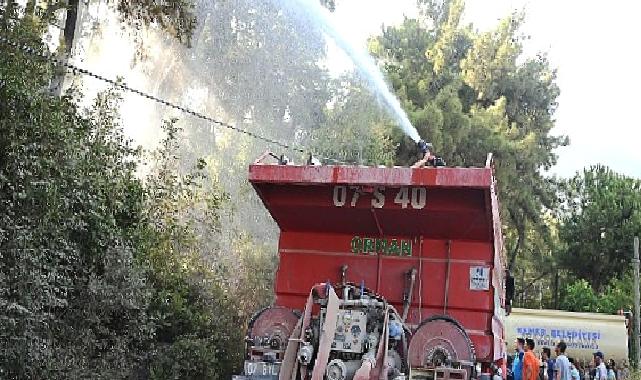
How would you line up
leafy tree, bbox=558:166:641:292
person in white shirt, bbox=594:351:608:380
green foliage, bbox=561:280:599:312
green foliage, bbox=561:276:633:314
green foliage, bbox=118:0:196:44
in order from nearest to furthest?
green foliage, bbox=118:0:196:44 < person in white shirt, bbox=594:351:608:380 < green foliage, bbox=561:276:633:314 < green foliage, bbox=561:280:599:312 < leafy tree, bbox=558:166:641:292

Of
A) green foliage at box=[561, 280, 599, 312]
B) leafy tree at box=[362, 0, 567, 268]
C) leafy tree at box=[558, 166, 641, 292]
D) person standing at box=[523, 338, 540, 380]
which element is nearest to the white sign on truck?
leafy tree at box=[362, 0, 567, 268]

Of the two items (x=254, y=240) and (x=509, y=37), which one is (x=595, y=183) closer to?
(x=509, y=37)

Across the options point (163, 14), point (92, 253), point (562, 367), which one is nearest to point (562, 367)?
point (562, 367)

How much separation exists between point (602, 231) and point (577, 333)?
1516 cm

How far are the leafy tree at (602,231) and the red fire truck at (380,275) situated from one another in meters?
28.6

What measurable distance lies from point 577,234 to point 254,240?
25.3 meters

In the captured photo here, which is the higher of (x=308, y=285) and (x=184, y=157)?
(x=184, y=157)

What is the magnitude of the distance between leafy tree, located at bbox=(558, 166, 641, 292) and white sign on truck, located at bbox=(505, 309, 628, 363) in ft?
44.4

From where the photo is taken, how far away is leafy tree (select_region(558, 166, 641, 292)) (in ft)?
113

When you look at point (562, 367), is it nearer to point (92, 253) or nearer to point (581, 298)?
point (92, 253)

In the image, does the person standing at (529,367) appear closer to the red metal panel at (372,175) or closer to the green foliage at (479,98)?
the red metal panel at (372,175)

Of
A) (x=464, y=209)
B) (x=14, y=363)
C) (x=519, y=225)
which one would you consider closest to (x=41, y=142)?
(x=14, y=363)

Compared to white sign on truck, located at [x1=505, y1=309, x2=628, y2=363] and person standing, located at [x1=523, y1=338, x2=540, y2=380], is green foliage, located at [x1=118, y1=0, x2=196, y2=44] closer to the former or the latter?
person standing, located at [x1=523, y1=338, x2=540, y2=380]

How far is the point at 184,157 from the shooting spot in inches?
629
